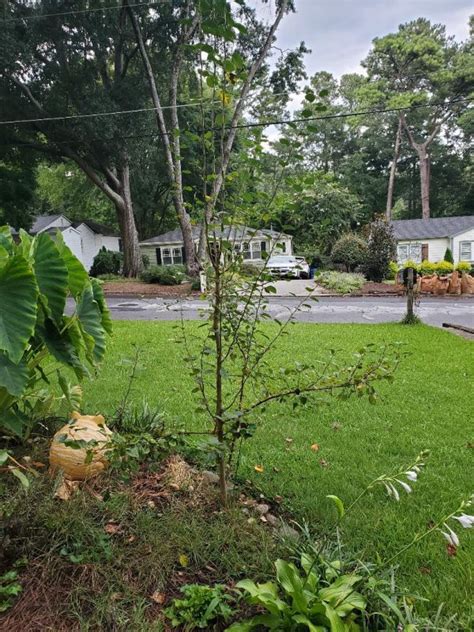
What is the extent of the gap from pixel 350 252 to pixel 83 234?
50.1ft

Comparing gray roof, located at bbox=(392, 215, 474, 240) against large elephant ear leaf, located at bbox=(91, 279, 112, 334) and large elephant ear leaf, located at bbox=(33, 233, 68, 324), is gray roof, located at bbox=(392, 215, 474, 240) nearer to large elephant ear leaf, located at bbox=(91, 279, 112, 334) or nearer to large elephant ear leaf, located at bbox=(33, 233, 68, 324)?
large elephant ear leaf, located at bbox=(91, 279, 112, 334)

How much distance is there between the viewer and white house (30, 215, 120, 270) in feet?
75.2

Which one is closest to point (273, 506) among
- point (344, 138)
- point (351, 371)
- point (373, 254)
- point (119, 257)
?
point (351, 371)

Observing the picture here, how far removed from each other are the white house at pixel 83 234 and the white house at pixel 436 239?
17.0 meters

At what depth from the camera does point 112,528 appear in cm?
169

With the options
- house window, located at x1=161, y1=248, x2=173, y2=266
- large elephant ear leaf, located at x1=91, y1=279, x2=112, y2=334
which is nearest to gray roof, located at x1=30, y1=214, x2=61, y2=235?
house window, located at x1=161, y1=248, x2=173, y2=266

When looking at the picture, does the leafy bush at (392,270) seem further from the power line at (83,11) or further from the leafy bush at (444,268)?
the power line at (83,11)

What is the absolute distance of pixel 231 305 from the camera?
1.70 meters

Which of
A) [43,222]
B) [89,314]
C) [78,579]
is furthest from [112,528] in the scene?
[43,222]

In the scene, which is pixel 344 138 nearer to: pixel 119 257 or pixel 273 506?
pixel 119 257

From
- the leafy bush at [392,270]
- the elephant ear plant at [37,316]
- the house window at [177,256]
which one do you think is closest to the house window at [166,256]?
the house window at [177,256]

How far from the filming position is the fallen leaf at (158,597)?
4.57ft

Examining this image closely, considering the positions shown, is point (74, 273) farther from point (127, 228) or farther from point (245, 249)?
point (127, 228)

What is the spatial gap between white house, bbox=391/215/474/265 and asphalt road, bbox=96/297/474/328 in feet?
36.5
